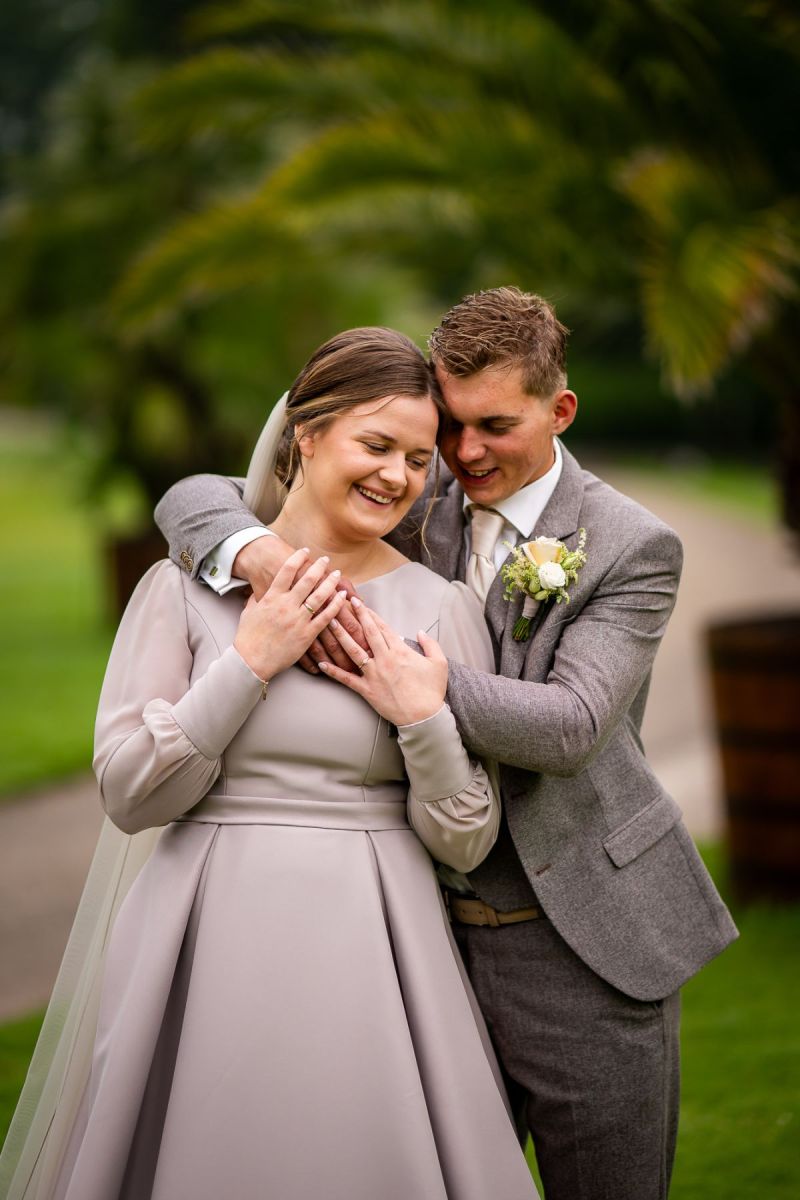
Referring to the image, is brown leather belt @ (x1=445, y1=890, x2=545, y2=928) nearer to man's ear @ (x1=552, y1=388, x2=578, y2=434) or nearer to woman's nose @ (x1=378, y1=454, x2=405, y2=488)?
woman's nose @ (x1=378, y1=454, x2=405, y2=488)

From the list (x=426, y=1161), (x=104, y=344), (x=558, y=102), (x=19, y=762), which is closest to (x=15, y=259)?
(x=104, y=344)

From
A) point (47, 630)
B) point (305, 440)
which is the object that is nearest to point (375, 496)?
point (305, 440)

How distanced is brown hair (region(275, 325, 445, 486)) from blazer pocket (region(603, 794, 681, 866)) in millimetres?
893

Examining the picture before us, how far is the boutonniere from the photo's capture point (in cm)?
246

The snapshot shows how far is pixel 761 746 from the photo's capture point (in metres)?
5.59

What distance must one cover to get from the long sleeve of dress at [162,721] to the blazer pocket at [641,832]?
0.79 metres

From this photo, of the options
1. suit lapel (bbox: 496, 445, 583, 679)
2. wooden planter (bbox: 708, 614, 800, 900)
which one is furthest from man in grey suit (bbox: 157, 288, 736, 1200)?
wooden planter (bbox: 708, 614, 800, 900)

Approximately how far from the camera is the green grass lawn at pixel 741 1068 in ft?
12.4

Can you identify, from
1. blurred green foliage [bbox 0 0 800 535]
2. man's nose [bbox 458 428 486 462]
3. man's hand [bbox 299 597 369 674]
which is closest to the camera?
man's hand [bbox 299 597 369 674]

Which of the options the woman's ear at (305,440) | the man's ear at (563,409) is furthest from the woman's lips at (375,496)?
the man's ear at (563,409)

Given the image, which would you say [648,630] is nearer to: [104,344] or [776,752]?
[776,752]

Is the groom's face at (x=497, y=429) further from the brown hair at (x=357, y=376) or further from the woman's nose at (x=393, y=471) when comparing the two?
the woman's nose at (x=393, y=471)

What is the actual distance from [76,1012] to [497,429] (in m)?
1.44

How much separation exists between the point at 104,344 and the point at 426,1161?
10.8 m
